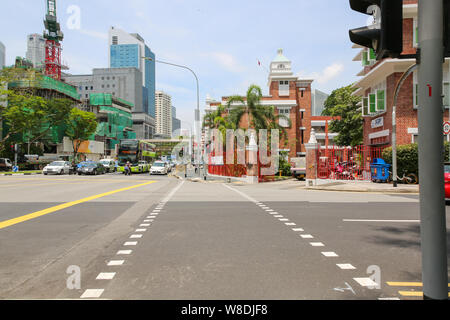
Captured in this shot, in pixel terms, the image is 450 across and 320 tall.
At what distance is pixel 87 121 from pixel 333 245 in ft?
214

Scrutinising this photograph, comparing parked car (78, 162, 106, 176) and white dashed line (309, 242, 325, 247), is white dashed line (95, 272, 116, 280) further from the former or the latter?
parked car (78, 162, 106, 176)

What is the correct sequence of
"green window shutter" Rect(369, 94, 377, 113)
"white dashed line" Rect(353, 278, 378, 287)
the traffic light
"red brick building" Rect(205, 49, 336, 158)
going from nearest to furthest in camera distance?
the traffic light < "white dashed line" Rect(353, 278, 378, 287) < "green window shutter" Rect(369, 94, 377, 113) < "red brick building" Rect(205, 49, 336, 158)

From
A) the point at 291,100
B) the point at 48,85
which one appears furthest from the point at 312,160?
the point at 48,85

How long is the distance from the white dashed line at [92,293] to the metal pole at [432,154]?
310cm

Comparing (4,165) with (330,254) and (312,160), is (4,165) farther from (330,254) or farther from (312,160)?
(330,254)

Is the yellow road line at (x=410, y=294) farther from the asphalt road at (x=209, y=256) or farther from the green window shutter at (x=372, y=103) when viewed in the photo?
the green window shutter at (x=372, y=103)

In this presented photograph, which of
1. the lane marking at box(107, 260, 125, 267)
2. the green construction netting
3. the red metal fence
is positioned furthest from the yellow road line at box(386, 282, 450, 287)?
the green construction netting

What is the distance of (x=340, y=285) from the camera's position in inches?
167

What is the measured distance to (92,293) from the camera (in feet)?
13.0

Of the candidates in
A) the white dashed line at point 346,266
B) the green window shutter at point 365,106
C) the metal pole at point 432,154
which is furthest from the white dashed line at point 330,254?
the green window shutter at point 365,106

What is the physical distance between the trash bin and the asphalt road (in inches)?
522

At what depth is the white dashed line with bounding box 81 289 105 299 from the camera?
3.86 metres

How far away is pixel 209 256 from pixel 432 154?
339 cm
